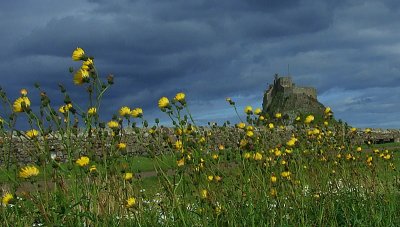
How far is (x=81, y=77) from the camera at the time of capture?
430cm

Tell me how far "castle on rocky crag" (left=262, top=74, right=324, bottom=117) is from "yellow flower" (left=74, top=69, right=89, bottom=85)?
198ft

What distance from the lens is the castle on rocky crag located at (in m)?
66.4

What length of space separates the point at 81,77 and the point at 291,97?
63.9 m

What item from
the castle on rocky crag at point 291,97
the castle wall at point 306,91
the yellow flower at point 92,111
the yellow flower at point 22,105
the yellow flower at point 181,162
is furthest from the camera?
the castle wall at point 306,91

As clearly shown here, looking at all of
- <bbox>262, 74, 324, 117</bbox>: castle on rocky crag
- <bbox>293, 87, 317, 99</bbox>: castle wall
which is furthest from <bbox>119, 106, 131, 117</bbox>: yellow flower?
<bbox>293, 87, 317, 99</bbox>: castle wall

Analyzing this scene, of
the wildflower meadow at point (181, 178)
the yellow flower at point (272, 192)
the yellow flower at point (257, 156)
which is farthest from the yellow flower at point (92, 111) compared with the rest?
the yellow flower at point (272, 192)

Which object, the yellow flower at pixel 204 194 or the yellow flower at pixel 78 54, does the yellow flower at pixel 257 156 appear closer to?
the yellow flower at pixel 204 194

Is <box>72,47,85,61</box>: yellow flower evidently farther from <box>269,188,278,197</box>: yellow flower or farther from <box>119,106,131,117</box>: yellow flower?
<box>269,188,278,197</box>: yellow flower

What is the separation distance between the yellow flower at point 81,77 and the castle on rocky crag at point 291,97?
60222mm

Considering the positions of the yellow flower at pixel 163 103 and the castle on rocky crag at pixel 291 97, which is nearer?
the yellow flower at pixel 163 103

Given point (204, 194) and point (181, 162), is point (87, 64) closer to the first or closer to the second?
point (181, 162)

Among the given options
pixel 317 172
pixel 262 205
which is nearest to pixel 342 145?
pixel 317 172

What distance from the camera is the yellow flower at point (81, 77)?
4.28m

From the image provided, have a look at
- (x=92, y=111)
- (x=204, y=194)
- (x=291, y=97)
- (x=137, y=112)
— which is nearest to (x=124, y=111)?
(x=137, y=112)
